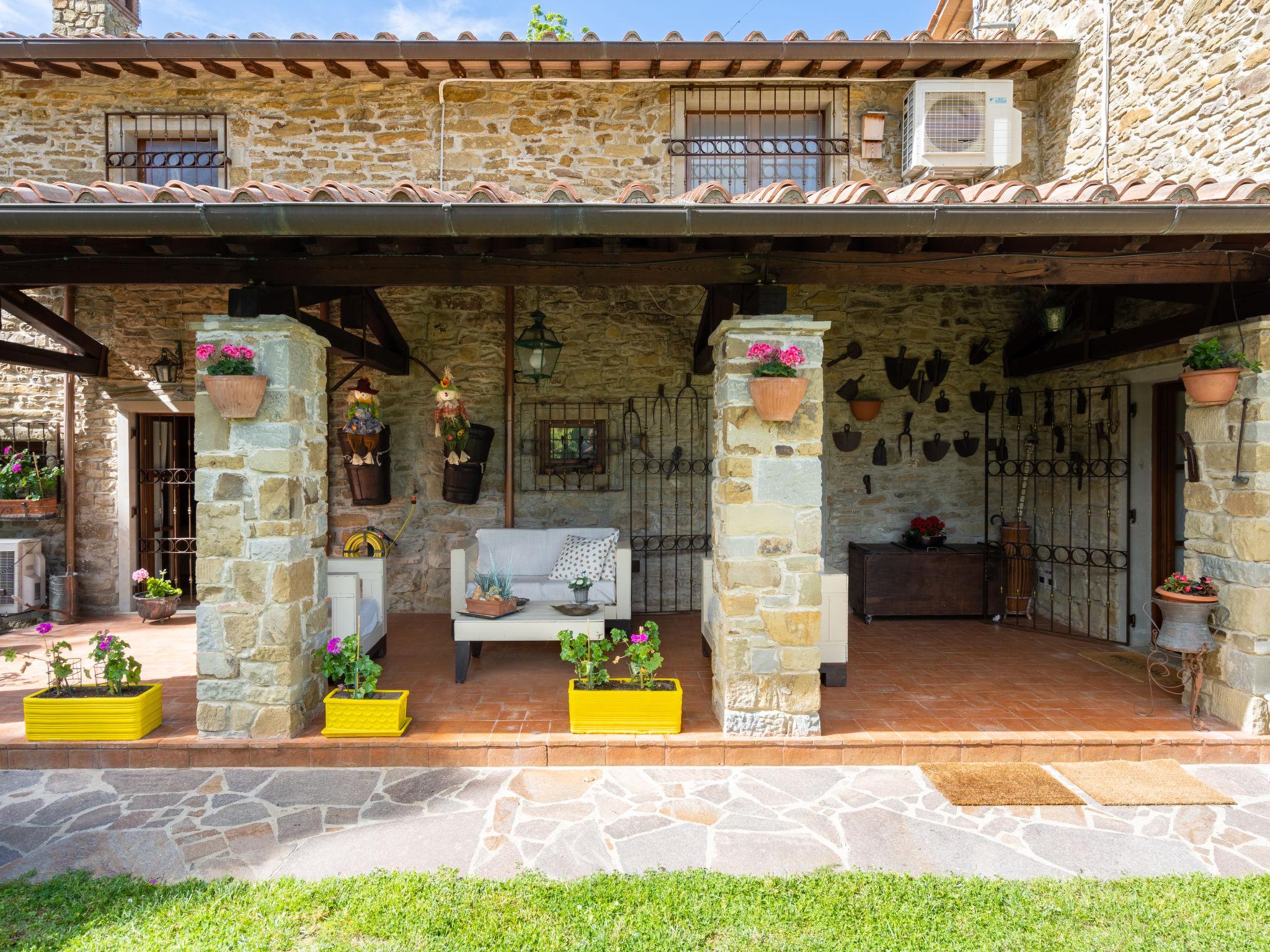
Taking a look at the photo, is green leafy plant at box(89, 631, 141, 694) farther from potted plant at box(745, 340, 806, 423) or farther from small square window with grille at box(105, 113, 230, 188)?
small square window with grille at box(105, 113, 230, 188)

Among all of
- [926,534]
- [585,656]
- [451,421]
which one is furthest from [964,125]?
[585,656]

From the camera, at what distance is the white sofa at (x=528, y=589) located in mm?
4531

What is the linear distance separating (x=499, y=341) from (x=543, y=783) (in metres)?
4.24

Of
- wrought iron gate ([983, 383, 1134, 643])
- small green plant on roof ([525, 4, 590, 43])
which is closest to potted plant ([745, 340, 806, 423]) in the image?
wrought iron gate ([983, 383, 1134, 643])

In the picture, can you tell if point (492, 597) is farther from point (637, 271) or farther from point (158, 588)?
point (158, 588)

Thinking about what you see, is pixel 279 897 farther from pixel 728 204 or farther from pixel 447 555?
pixel 447 555

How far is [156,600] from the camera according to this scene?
5.95 meters

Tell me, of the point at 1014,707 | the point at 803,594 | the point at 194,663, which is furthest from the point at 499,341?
the point at 1014,707

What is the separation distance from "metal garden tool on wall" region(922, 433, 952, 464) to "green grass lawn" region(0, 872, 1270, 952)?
427 centimetres

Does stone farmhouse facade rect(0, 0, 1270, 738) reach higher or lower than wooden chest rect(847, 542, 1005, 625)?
higher

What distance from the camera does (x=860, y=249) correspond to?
3678 millimetres

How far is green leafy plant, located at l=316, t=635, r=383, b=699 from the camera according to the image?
12.2 feet

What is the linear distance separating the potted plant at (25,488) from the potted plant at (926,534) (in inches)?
312

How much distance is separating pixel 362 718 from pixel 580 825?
1.39 meters
